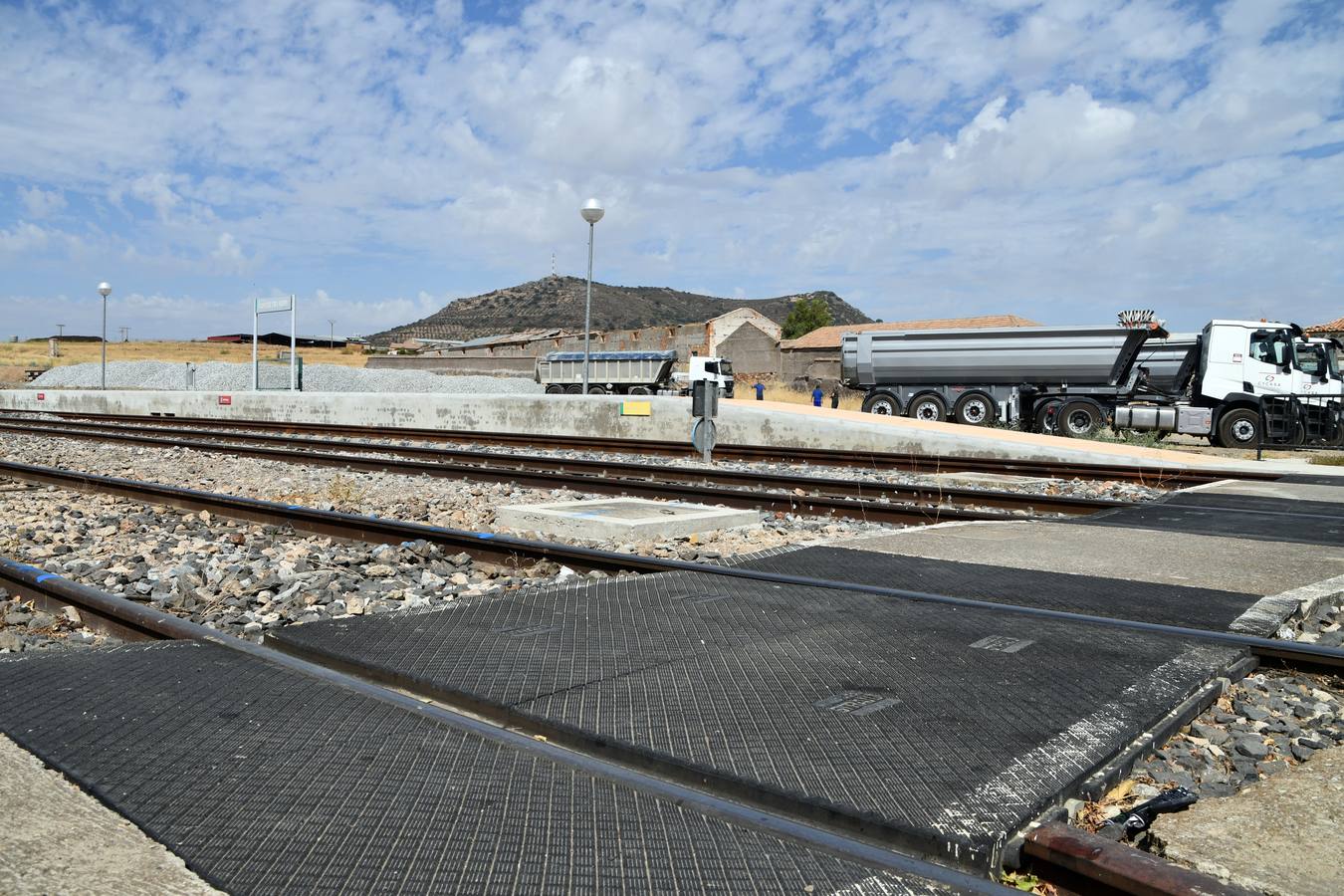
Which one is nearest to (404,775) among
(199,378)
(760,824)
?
(760,824)

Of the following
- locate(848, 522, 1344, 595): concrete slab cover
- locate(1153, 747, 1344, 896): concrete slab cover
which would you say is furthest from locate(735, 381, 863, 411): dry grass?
locate(1153, 747, 1344, 896): concrete slab cover

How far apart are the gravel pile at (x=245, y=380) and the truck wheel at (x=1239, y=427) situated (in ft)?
88.6

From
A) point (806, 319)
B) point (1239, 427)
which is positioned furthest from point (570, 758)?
point (806, 319)

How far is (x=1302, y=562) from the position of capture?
7.34 meters

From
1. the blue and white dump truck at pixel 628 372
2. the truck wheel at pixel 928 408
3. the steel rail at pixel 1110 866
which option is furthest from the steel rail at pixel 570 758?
the blue and white dump truck at pixel 628 372

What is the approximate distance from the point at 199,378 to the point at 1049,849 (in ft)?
168

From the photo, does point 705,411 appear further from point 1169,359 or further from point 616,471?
point 1169,359

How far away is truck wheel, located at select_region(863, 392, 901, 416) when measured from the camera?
28.6 meters

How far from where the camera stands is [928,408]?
2809cm

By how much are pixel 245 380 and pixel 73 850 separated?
48244 millimetres

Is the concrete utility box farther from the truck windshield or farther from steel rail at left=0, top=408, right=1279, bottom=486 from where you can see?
the truck windshield

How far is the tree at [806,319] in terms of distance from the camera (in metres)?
101

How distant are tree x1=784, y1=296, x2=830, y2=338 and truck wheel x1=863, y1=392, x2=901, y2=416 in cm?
7145

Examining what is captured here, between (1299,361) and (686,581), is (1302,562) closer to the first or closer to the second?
(686,581)
